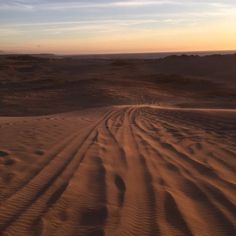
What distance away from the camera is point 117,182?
4.92 m

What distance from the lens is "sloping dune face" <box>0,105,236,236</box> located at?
12.0 feet

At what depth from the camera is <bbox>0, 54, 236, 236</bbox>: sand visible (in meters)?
3.65

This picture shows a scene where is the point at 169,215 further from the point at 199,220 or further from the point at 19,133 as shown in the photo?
the point at 19,133

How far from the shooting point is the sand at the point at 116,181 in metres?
3.65

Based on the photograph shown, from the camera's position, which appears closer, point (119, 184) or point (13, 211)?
point (13, 211)

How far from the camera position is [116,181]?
16.3 feet

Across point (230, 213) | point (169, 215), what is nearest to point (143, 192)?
point (169, 215)

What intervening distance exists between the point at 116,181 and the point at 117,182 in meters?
0.04

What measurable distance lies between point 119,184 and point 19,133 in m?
3.96

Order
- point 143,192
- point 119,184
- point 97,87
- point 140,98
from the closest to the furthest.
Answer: point 143,192
point 119,184
point 140,98
point 97,87

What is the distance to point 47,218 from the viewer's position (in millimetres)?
3750

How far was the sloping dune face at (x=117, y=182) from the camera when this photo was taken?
365cm

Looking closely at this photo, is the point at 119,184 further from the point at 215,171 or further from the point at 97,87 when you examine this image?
the point at 97,87

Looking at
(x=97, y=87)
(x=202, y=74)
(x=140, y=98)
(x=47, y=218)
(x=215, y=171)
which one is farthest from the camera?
(x=202, y=74)
